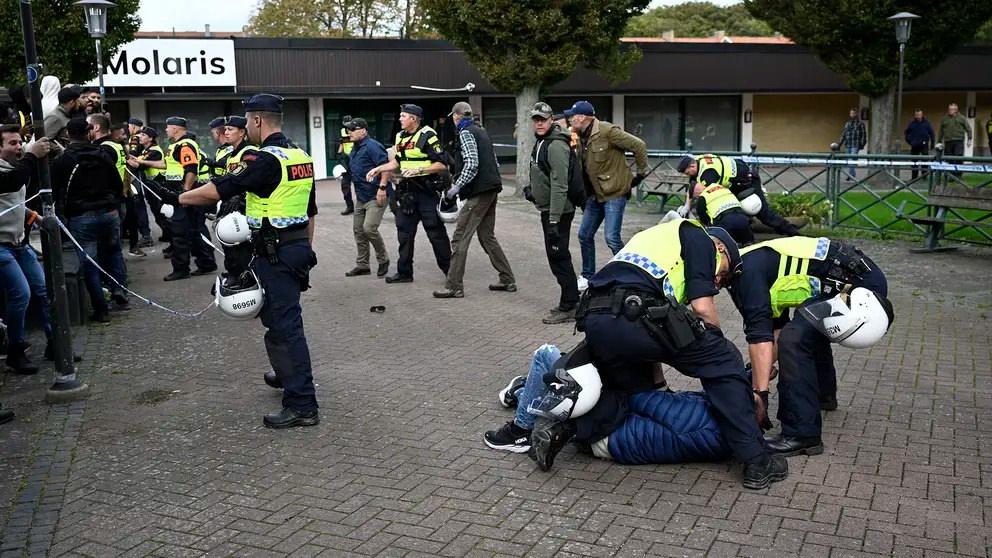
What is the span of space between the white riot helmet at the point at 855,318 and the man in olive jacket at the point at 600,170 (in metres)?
4.50

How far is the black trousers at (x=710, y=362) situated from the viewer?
15.4 feet

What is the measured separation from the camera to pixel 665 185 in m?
16.1

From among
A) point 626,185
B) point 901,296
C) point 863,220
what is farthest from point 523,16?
point 901,296

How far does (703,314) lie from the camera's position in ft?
15.6

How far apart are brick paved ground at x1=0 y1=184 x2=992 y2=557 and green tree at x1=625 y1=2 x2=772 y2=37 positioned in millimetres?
50837

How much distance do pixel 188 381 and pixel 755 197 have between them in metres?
5.27

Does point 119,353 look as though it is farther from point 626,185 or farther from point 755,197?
point 755,197

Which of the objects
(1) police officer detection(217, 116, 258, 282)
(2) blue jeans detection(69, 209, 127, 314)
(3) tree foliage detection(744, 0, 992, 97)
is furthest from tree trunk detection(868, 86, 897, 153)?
(1) police officer detection(217, 116, 258, 282)

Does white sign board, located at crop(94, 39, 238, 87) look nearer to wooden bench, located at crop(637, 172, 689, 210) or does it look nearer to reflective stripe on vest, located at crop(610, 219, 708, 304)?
wooden bench, located at crop(637, 172, 689, 210)

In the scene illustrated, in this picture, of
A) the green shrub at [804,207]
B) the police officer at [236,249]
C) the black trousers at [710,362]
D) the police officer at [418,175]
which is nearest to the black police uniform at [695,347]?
the black trousers at [710,362]

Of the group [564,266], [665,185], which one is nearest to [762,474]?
[564,266]

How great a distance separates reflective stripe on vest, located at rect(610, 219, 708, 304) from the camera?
471 centimetres

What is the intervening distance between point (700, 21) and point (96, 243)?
5601 cm

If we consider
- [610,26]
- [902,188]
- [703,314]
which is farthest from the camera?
[610,26]
